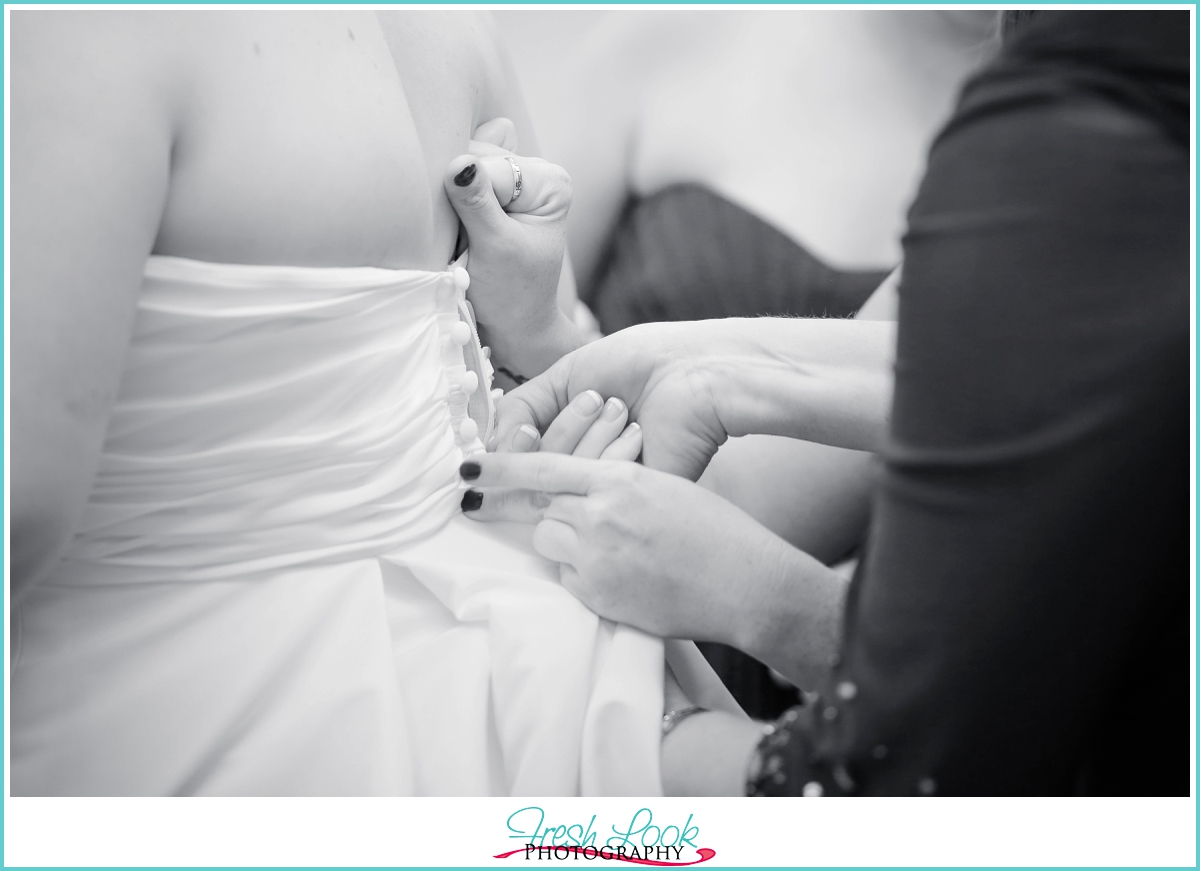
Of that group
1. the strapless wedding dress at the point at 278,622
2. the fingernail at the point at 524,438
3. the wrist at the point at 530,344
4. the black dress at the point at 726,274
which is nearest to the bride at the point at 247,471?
the strapless wedding dress at the point at 278,622

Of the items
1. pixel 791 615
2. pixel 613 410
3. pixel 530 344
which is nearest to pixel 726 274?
pixel 530 344

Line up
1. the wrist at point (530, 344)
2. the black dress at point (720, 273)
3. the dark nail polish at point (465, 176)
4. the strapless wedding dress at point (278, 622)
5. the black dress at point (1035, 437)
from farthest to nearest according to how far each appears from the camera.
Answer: the black dress at point (720, 273) < the wrist at point (530, 344) < the dark nail polish at point (465, 176) < the strapless wedding dress at point (278, 622) < the black dress at point (1035, 437)

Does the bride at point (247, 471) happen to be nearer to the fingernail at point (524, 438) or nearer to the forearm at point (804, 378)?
the fingernail at point (524, 438)

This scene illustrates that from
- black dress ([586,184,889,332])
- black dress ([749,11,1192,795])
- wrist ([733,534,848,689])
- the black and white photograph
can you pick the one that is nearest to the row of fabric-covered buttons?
the black and white photograph

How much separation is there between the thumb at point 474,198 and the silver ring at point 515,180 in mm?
29

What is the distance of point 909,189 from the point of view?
1561mm

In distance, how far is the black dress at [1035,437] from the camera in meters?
0.39

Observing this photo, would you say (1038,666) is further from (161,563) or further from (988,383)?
(161,563)

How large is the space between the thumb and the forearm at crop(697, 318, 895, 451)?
23 cm

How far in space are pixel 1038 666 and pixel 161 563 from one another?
528mm

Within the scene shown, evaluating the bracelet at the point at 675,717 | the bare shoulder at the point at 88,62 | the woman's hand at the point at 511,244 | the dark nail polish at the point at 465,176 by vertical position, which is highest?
the bare shoulder at the point at 88,62

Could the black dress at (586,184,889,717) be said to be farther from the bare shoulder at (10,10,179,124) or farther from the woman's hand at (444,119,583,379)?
the bare shoulder at (10,10,179,124)

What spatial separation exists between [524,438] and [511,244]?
7.2 inches

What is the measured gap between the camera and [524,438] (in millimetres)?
742
